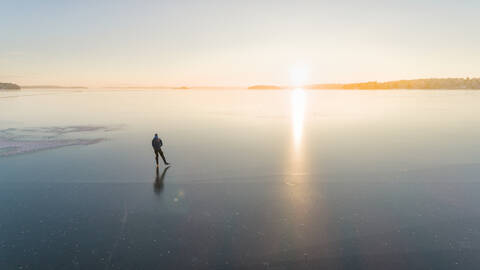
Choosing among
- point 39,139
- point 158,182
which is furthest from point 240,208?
point 39,139

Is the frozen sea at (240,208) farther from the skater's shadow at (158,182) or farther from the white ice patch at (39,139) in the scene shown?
the white ice patch at (39,139)

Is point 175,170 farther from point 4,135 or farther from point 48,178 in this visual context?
point 4,135

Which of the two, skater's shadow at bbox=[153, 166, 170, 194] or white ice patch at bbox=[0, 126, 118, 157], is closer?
skater's shadow at bbox=[153, 166, 170, 194]

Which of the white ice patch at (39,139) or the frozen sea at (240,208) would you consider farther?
the white ice patch at (39,139)

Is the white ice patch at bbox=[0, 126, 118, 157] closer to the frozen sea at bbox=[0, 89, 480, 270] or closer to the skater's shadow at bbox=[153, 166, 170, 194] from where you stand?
the frozen sea at bbox=[0, 89, 480, 270]

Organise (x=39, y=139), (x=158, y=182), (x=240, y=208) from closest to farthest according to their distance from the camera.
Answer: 1. (x=240, y=208)
2. (x=158, y=182)
3. (x=39, y=139)

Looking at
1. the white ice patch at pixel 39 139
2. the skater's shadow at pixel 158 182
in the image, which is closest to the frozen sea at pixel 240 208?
the skater's shadow at pixel 158 182

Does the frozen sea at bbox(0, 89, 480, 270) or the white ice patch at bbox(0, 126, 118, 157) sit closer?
the frozen sea at bbox(0, 89, 480, 270)

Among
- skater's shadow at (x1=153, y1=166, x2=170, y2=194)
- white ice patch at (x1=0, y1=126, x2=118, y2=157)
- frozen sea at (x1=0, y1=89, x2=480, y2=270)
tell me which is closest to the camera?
frozen sea at (x1=0, y1=89, x2=480, y2=270)

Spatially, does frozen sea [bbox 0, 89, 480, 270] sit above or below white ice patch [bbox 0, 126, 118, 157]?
below

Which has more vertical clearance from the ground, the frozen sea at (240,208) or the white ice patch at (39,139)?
the white ice patch at (39,139)

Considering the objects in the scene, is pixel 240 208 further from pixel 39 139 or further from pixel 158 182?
pixel 39 139

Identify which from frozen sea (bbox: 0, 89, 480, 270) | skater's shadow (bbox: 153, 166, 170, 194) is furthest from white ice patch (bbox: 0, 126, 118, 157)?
skater's shadow (bbox: 153, 166, 170, 194)

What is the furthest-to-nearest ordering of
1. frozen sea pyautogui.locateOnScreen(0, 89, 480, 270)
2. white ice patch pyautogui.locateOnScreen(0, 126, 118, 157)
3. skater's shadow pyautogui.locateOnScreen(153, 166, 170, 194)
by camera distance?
white ice patch pyautogui.locateOnScreen(0, 126, 118, 157), skater's shadow pyautogui.locateOnScreen(153, 166, 170, 194), frozen sea pyautogui.locateOnScreen(0, 89, 480, 270)
